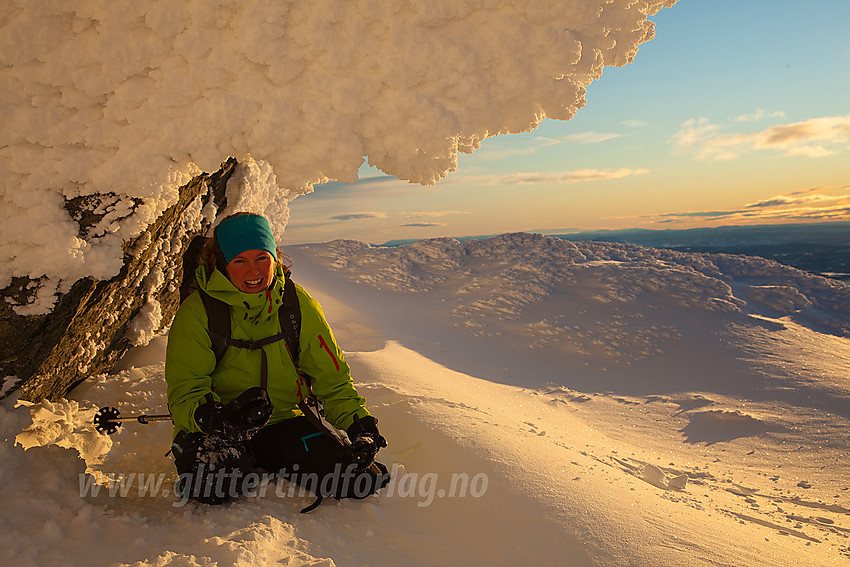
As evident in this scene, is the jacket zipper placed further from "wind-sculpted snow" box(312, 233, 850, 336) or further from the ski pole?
"wind-sculpted snow" box(312, 233, 850, 336)

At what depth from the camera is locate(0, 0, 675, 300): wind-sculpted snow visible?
1873 mm

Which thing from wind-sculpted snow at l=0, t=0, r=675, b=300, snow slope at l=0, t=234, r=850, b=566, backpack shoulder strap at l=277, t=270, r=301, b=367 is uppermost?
wind-sculpted snow at l=0, t=0, r=675, b=300

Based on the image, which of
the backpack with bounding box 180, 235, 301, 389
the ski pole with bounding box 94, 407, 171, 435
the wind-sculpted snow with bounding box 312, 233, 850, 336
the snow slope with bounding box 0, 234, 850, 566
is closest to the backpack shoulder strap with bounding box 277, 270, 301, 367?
the backpack with bounding box 180, 235, 301, 389

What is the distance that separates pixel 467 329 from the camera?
10391 millimetres

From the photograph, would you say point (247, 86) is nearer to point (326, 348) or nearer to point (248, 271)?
point (248, 271)

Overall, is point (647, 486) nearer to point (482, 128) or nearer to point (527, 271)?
point (482, 128)

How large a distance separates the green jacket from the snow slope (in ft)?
1.44

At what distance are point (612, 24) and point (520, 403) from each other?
16.8 ft

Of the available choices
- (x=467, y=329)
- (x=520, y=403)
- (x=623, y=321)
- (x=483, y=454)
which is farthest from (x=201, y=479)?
(x=623, y=321)

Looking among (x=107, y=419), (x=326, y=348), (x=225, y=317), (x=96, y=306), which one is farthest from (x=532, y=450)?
(x=96, y=306)

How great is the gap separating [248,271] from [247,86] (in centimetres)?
83

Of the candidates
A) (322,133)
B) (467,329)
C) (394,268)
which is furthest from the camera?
(394,268)

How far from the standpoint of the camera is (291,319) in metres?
2.45

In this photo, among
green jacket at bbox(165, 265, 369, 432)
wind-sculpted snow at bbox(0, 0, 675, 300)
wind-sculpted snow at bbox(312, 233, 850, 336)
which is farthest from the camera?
wind-sculpted snow at bbox(312, 233, 850, 336)
